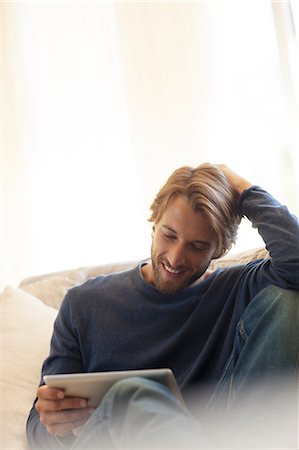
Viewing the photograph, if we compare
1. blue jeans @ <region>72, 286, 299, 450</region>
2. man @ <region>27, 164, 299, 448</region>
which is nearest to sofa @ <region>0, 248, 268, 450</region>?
man @ <region>27, 164, 299, 448</region>

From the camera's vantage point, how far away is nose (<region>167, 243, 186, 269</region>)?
1502mm

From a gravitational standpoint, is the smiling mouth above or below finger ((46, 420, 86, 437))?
above

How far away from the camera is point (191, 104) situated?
260cm

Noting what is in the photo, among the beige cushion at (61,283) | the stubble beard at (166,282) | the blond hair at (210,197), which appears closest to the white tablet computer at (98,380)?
the stubble beard at (166,282)

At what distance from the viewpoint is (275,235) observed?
1.50 metres

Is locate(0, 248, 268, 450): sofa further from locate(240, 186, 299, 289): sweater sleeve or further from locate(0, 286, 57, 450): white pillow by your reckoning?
locate(240, 186, 299, 289): sweater sleeve

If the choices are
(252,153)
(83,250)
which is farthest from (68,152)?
(252,153)

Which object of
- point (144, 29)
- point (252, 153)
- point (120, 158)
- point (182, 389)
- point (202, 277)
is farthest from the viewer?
point (120, 158)

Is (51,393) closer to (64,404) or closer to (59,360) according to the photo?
(64,404)

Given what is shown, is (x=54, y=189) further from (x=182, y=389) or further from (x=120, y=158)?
(x=182, y=389)

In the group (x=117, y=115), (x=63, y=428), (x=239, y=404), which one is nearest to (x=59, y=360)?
(x=63, y=428)

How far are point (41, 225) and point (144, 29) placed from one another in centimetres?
99

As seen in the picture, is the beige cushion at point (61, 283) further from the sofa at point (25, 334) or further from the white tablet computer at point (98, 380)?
the white tablet computer at point (98, 380)

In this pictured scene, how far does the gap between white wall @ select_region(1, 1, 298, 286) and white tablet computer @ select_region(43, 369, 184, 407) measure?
142 centimetres
